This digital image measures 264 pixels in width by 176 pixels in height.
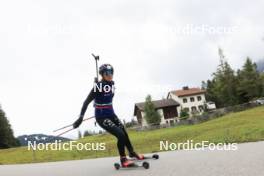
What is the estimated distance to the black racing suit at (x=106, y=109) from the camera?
6.58 meters

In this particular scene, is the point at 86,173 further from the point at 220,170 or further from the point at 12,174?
the point at 220,170

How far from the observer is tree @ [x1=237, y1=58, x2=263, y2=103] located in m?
72.5

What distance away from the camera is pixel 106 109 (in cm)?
668

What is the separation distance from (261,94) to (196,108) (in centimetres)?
2840

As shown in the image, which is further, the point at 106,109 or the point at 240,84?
the point at 240,84

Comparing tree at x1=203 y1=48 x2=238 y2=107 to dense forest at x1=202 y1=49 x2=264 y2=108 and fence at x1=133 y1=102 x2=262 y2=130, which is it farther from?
fence at x1=133 y1=102 x2=262 y2=130

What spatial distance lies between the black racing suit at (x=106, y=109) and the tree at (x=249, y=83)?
6848 centimetres

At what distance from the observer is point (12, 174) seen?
7742 millimetres

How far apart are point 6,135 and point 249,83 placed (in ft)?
151

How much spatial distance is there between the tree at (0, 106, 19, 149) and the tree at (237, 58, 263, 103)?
44.5 m
